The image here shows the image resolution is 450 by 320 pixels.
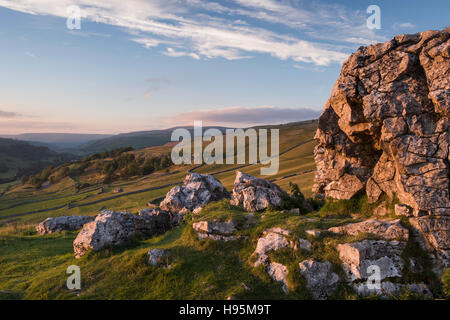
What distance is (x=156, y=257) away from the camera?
44.0 ft

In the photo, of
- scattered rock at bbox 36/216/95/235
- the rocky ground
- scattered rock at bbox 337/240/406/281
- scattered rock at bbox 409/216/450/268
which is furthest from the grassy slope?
scattered rock at bbox 36/216/95/235

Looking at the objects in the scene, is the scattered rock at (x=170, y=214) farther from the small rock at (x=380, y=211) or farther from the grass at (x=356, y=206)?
the small rock at (x=380, y=211)

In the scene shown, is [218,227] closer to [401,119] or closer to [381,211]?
[381,211]

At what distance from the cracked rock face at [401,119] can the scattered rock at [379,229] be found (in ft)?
3.85

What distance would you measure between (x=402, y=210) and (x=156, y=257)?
40.9 feet

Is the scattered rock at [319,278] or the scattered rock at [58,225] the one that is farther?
the scattered rock at [58,225]

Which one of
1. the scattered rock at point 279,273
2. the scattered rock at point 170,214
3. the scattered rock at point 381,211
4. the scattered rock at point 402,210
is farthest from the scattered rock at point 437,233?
the scattered rock at point 170,214

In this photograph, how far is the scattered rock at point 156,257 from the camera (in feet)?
43.4

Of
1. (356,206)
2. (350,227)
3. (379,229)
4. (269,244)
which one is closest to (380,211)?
(356,206)

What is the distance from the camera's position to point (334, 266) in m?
11.7
